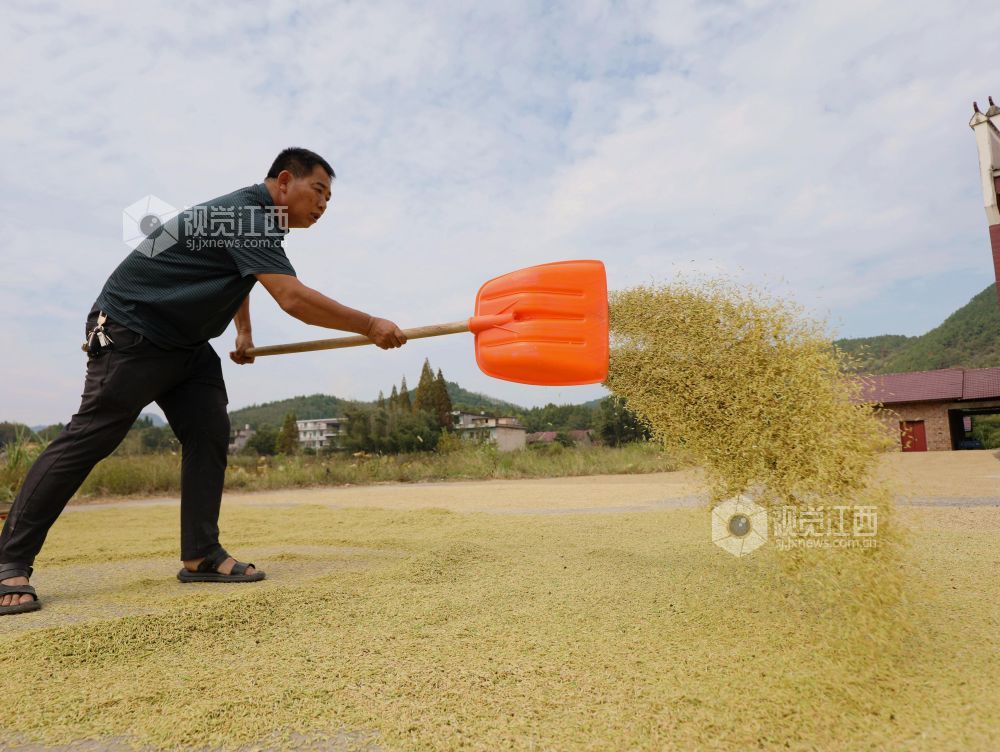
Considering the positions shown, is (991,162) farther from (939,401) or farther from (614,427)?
(614,427)

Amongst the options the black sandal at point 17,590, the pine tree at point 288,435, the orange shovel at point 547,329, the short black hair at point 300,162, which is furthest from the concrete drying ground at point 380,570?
the pine tree at point 288,435

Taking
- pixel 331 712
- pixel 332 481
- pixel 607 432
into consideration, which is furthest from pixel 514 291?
pixel 607 432

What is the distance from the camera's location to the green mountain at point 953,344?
28141 millimetres

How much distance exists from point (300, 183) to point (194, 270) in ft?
1.43

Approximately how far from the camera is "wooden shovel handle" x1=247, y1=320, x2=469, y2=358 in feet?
6.82

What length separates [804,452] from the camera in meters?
1.65

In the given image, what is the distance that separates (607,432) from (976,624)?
17787 millimetres

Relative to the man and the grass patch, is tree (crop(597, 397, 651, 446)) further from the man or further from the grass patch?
the man

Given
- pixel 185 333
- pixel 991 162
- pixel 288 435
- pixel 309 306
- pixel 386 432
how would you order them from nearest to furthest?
pixel 309 306 < pixel 185 333 < pixel 991 162 < pixel 386 432 < pixel 288 435

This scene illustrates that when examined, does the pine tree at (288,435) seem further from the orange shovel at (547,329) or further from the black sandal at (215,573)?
the orange shovel at (547,329)

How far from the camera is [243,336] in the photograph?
2.56 m

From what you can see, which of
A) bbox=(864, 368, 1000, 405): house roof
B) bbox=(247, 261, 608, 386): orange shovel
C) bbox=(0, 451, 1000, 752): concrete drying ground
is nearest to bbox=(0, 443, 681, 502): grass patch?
bbox=(0, 451, 1000, 752): concrete drying ground

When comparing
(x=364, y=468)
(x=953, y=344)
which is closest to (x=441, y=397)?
(x=364, y=468)

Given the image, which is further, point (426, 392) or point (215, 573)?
point (426, 392)
